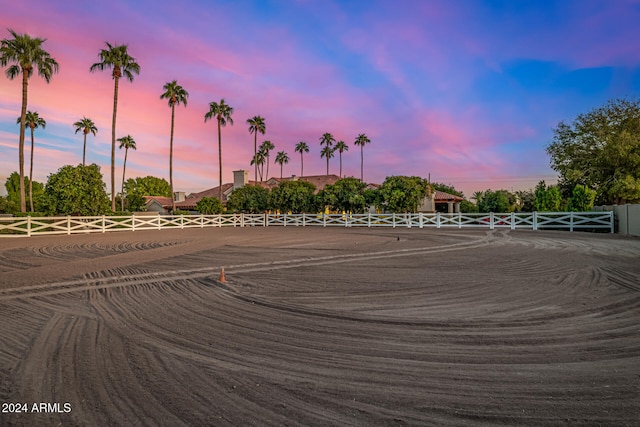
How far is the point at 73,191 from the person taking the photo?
26797 millimetres

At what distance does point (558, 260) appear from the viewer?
11.0 m

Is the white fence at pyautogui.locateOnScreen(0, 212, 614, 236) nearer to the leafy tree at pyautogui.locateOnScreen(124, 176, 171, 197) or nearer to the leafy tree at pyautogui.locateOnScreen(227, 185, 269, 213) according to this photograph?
the leafy tree at pyautogui.locateOnScreen(227, 185, 269, 213)

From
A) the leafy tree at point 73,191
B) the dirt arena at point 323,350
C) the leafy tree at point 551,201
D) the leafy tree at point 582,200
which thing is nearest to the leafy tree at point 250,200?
the leafy tree at point 73,191

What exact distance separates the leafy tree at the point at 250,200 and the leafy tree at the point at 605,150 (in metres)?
30.5

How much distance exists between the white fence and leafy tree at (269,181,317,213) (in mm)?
1658

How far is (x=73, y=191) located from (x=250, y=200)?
18.3 m

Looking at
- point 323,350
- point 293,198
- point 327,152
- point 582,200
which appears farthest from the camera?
point 327,152

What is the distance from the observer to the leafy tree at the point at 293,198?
3941 centimetres

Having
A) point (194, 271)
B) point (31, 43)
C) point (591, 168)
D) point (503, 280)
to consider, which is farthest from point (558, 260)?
point (31, 43)

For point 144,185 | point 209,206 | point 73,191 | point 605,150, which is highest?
point 144,185

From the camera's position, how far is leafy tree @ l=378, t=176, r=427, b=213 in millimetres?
34188

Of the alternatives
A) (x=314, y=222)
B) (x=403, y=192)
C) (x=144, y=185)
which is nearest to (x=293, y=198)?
(x=314, y=222)

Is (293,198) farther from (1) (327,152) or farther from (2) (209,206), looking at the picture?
(1) (327,152)

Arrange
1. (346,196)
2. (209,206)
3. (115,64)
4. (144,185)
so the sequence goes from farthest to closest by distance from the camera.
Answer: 1. (144,185)
2. (209,206)
3. (346,196)
4. (115,64)
